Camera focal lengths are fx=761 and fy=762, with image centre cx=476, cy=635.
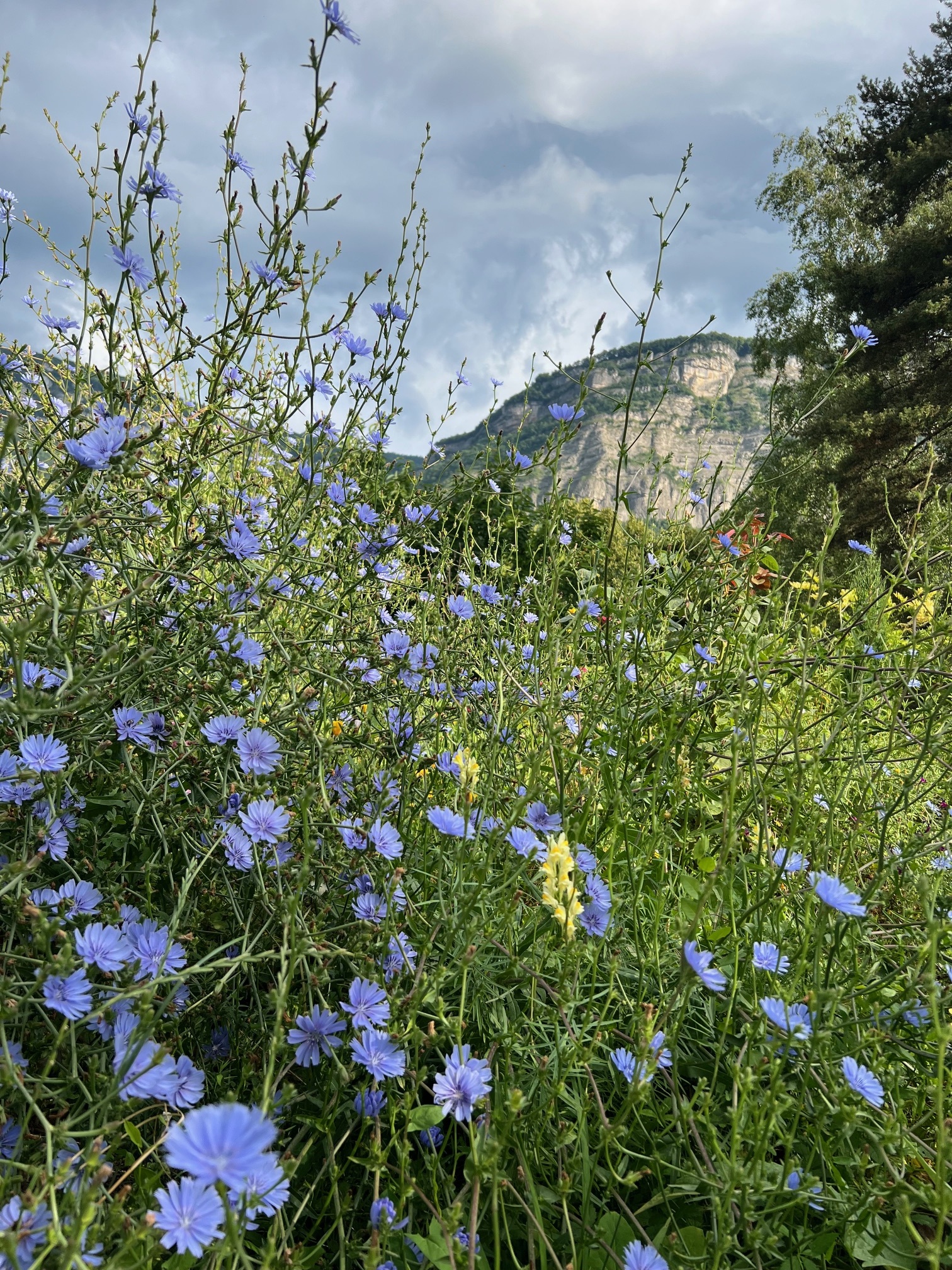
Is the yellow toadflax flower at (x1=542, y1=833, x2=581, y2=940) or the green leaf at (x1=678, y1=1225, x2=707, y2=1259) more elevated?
the yellow toadflax flower at (x1=542, y1=833, x2=581, y2=940)

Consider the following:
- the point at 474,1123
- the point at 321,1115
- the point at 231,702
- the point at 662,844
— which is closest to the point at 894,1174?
the point at 474,1123

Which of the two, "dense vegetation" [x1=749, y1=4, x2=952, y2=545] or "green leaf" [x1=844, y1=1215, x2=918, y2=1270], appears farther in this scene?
"dense vegetation" [x1=749, y1=4, x2=952, y2=545]

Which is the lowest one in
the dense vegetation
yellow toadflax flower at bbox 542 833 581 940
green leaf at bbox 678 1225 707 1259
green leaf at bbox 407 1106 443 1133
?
green leaf at bbox 678 1225 707 1259

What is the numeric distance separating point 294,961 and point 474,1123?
1.42 feet

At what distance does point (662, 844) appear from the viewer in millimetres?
1691

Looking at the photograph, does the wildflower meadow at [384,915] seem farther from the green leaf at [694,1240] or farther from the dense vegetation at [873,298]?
the dense vegetation at [873,298]

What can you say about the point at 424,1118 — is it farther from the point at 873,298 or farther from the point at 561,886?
the point at 873,298

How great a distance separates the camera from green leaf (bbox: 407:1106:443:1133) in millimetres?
993

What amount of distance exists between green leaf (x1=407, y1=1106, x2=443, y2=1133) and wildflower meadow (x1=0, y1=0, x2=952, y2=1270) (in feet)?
0.15

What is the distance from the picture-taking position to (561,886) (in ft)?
3.06

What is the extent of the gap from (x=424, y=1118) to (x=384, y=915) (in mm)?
279

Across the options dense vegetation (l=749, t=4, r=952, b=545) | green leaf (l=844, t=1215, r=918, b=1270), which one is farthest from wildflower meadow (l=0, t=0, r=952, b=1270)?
dense vegetation (l=749, t=4, r=952, b=545)

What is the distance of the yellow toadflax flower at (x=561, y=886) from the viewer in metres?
0.93

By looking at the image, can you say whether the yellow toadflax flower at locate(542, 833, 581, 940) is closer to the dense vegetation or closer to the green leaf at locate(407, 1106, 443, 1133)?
the green leaf at locate(407, 1106, 443, 1133)
